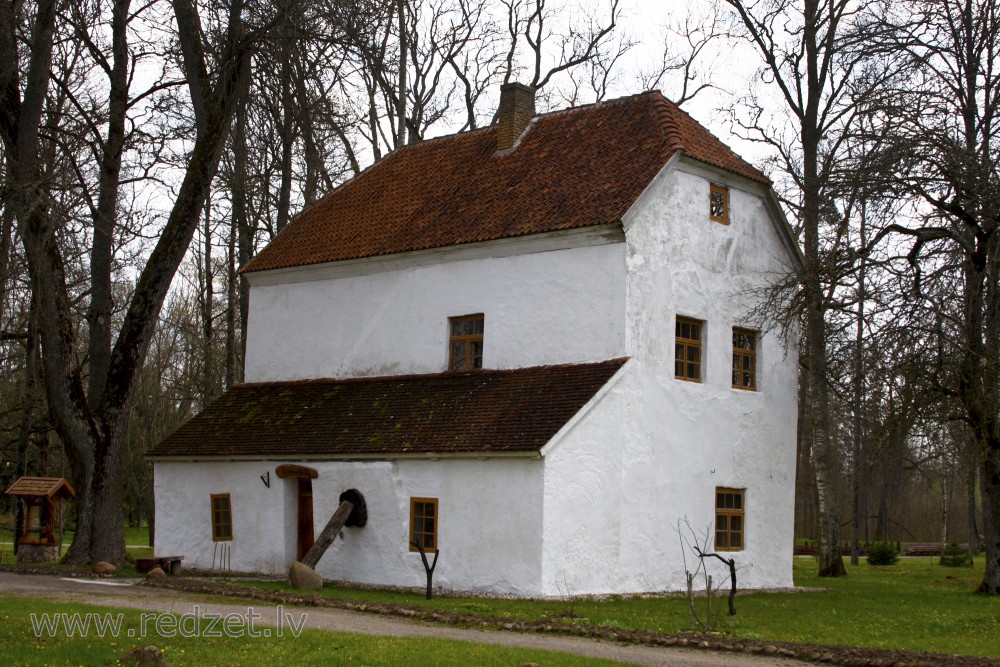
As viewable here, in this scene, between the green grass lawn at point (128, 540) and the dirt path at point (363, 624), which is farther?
the green grass lawn at point (128, 540)

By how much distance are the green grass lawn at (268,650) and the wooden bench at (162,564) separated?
9475 mm

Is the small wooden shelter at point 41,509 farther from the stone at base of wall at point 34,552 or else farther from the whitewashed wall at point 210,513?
the whitewashed wall at point 210,513

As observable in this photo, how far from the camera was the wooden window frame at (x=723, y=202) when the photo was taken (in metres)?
25.0

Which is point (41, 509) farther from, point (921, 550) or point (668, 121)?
point (921, 550)

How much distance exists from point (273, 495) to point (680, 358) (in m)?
8.88

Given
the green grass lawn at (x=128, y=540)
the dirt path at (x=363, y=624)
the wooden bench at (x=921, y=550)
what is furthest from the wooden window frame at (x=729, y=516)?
the wooden bench at (x=921, y=550)

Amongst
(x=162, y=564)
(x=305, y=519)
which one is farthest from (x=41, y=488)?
(x=305, y=519)

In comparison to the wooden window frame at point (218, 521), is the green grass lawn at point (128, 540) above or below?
below

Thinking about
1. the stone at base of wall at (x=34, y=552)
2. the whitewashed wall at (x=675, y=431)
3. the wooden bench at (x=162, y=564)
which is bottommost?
the stone at base of wall at (x=34, y=552)

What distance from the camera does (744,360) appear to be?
25.8 m

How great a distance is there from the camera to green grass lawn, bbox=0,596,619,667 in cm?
1252

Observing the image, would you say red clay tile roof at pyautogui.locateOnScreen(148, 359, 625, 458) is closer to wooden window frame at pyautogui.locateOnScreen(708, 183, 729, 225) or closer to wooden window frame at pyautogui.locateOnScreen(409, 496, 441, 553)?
wooden window frame at pyautogui.locateOnScreen(409, 496, 441, 553)

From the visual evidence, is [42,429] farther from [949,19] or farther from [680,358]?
[949,19]

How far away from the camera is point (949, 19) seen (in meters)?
24.8
